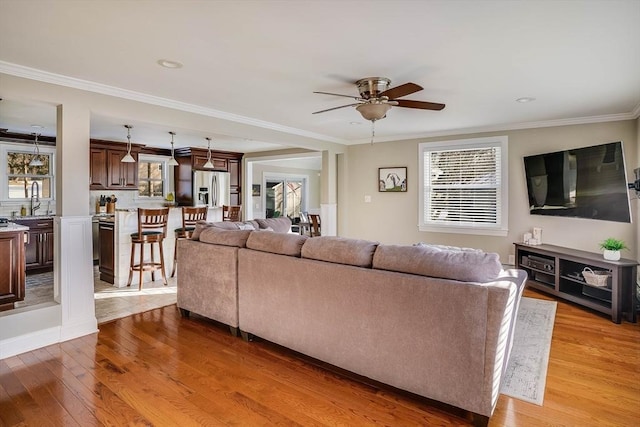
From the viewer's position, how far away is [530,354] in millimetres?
2873

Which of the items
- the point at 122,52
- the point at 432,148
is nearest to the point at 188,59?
the point at 122,52

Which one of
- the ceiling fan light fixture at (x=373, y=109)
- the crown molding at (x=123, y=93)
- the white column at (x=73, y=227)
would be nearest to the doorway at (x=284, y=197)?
the crown molding at (x=123, y=93)

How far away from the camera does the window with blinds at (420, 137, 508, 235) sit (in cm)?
548

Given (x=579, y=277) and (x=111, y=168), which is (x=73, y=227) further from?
(x=579, y=277)

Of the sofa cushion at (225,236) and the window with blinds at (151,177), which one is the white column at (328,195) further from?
the window with blinds at (151,177)

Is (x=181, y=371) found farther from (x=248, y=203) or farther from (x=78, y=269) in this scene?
(x=248, y=203)

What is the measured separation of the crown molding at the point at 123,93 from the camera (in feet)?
9.62

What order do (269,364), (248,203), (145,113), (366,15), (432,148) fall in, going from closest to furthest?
(366,15)
(269,364)
(145,113)
(432,148)
(248,203)

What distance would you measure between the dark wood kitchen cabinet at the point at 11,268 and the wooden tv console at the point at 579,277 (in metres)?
6.21

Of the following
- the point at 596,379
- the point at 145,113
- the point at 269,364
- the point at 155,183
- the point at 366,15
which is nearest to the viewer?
the point at 366,15

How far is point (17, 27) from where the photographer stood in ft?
7.41

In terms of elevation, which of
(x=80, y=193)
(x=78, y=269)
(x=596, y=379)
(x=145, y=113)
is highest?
(x=145, y=113)

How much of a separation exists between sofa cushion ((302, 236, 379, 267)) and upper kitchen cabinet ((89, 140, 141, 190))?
568 cm

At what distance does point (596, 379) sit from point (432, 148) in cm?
422
